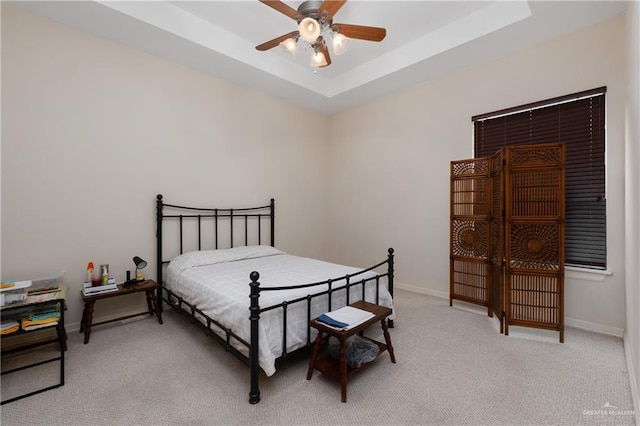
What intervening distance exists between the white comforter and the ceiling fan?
80.5 inches

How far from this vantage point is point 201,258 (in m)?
3.26

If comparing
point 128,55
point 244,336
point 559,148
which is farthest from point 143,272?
point 559,148

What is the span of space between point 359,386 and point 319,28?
269cm

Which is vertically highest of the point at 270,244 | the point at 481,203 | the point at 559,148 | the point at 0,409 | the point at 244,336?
the point at 559,148

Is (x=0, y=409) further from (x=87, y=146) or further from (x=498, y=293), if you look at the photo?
(x=498, y=293)

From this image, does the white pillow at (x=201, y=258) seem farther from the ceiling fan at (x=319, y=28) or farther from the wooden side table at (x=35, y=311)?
the ceiling fan at (x=319, y=28)

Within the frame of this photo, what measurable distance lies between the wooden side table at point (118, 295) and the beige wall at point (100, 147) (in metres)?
0.28

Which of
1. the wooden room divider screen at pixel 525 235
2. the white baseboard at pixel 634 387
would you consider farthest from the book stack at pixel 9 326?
the wooden room divider screen at pixel 525 235

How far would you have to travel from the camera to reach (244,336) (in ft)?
6.50

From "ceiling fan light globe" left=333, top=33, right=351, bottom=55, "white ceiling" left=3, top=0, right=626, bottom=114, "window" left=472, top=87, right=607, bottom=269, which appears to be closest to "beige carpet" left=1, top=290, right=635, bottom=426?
"window" left=472, top=87, right=607, bottom=269

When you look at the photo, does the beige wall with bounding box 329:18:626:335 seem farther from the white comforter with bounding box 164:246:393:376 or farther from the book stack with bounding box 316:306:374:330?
the book stack with bounding box 316:306:374:330

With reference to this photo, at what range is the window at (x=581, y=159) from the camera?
111 inches

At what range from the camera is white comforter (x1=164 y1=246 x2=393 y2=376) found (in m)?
2.01

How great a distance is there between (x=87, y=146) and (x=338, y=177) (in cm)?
353
